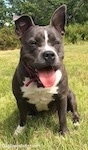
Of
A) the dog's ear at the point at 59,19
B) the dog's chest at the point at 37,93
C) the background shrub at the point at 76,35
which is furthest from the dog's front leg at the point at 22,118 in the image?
the background shrub at the point at 76,35

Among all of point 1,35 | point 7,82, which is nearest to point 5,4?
point 1,35

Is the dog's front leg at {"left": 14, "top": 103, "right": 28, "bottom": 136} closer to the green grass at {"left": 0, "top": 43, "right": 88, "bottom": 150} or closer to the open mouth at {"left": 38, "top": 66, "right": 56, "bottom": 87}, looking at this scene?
the green grass at {"left": 0, "top": 43, "right": 88, "bottom": 150}

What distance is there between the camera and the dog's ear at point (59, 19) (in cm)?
341

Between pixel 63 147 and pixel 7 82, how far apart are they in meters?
2.69

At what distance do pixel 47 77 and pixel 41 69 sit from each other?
83 millimetres

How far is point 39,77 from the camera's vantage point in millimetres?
3121

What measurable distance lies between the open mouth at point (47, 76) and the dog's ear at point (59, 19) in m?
0.45

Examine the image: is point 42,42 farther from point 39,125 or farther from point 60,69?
point 39,125

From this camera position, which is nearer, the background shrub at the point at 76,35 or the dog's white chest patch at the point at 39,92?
the dog's white chest patch at the point at 39,92

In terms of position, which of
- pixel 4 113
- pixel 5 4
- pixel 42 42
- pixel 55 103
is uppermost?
pixel 42 42

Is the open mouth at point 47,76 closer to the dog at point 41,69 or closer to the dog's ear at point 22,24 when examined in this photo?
the dog at point 41,69

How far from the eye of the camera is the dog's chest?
335 cm

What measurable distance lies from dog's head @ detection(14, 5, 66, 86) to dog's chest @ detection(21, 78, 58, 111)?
10.5 inches

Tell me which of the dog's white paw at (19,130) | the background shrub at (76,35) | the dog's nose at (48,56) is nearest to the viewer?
the dog's nose at (48,56)
